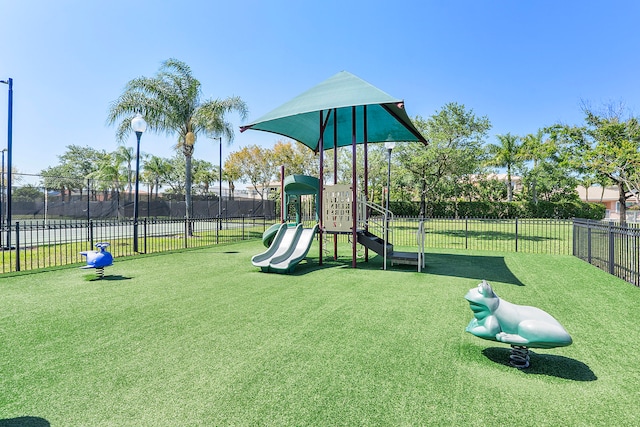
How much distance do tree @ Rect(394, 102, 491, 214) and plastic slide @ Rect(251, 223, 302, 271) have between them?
1367 cm

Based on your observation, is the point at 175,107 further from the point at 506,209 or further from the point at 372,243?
the point at 506,209

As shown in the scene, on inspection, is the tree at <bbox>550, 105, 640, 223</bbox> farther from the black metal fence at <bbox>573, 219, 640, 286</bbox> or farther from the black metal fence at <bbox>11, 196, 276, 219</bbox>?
the black metal fence at <bbox>11, 196, 276, 219</bbox>

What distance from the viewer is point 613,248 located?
8.16 metres

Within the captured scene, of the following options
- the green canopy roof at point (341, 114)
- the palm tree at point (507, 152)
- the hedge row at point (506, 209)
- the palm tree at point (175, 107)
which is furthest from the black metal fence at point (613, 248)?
the palm tree at point (507, 152)

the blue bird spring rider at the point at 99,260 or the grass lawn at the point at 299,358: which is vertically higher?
the blue bird spring rider at the point at 99,260

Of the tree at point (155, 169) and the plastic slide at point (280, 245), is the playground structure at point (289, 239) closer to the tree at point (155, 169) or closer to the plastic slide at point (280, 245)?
the plastic slide at point (280, 245)

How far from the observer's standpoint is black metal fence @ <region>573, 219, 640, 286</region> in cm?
714

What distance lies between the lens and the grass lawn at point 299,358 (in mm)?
2715

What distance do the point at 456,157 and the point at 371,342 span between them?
19885 mm

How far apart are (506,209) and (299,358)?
38.5 metres

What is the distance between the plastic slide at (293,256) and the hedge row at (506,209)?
91.7 ft

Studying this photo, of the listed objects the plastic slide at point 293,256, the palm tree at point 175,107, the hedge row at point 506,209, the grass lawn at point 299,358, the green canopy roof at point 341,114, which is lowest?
the grass lawn at point 299,358

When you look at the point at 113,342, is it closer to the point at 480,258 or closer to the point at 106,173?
the point at 480,258

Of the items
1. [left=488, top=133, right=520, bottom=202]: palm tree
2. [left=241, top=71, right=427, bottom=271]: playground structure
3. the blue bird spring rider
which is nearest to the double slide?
[left=241, top=71, right=427, bottom=271]: playground structure
